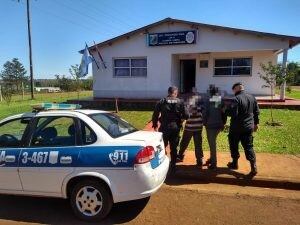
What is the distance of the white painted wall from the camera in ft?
58.2

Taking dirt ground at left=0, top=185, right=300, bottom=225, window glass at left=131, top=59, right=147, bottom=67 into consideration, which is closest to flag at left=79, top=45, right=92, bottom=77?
window glass at left=131, top=59, right=147, bottom=67

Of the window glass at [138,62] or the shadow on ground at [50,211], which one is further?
the window glass at [138,62]

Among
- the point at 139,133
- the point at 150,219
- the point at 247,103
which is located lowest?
the point at 150,219

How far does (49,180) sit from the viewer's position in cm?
493

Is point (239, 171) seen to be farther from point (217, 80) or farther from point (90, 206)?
point (217, 80)

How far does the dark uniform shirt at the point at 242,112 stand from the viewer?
21.3 ft

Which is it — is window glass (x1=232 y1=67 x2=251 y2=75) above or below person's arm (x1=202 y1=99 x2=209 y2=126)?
above

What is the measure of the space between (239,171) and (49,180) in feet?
12.7

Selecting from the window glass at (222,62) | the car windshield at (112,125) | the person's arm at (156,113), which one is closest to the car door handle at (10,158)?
the car windshield at (112,125)

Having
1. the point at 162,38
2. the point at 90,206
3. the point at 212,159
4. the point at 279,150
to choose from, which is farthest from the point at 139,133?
the point at 162,38

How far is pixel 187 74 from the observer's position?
2119cm

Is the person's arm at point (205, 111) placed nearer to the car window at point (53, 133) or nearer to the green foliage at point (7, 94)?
the car window at point (53, 133)

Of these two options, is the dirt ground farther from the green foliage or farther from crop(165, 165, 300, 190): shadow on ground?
the green foliage

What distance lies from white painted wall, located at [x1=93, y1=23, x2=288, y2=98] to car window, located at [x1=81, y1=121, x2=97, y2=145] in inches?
554
